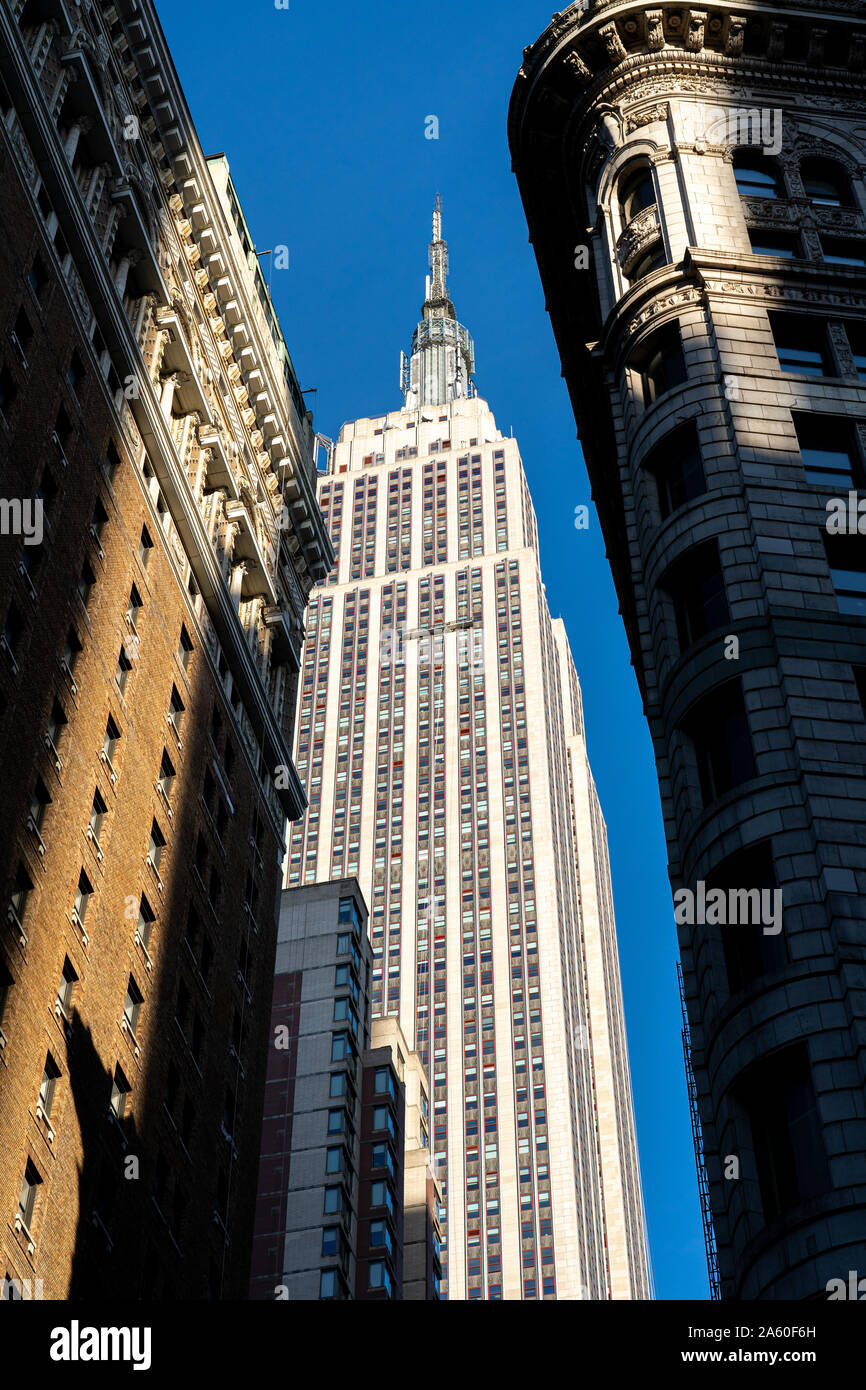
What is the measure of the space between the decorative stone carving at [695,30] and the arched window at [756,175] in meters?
5.20

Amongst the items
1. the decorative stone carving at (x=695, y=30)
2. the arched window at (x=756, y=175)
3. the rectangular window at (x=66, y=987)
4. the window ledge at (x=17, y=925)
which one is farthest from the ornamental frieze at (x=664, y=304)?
the rectangular window at (x=66, y=987)

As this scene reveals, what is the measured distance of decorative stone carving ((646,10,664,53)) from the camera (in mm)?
60812

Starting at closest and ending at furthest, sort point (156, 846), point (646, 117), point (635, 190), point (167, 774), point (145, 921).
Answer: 1. point (145, 921)
2. point (635, 190)
3. point (156, 846)
4. point (646, 117)
5. point (167, 774)

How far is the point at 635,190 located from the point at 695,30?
21.9 ft

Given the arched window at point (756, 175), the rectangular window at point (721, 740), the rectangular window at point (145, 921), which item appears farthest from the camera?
the arched window at point (756, 175)

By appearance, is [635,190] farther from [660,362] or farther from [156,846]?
[156,846]

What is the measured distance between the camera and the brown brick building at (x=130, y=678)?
48688mm

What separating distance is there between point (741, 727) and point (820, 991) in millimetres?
8126

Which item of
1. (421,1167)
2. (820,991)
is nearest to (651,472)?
(820,991)

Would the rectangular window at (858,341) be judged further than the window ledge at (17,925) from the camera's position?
Yes

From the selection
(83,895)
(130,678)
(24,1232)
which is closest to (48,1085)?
(24,1232)

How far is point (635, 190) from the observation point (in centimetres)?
5900

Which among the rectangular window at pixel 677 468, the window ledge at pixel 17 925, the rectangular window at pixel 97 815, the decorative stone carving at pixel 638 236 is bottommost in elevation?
the window ledge at pixel 17 925

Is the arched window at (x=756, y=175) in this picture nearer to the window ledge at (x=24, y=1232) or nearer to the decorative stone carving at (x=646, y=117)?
the decorative stone carving at (x=646, y=117)
